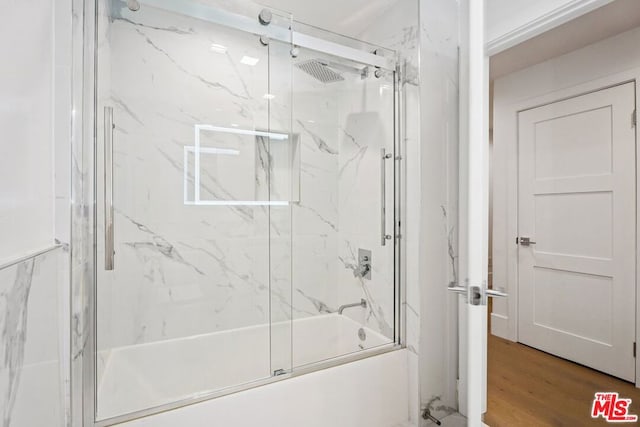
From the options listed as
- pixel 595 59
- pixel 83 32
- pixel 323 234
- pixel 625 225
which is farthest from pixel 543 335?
pixel 83 32

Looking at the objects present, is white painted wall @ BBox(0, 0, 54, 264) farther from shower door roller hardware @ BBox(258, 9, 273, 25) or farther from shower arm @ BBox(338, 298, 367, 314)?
shower arm @ BBox(338, 298, 367, 314)

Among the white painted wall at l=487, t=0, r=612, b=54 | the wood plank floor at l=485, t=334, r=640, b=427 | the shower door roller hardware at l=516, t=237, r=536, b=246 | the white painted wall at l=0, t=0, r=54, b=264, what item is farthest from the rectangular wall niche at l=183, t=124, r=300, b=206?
the wood plank floor at l=485, t=334, r=640, b=427

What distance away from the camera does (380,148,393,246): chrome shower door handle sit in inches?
82.9

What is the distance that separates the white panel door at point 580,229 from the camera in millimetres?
1250

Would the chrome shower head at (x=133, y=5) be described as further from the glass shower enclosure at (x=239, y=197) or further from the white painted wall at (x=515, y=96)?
the white painted wall at (x=515, y=96)

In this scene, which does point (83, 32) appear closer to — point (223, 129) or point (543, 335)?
point (223, 129)

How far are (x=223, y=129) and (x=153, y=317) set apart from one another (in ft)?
4.23

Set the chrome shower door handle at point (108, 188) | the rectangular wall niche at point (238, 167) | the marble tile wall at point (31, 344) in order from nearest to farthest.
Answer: the marble tile wall at point (31, 344) → the chrome shower door handle at point (108, 188) → the rectangular wall niche at point (238, 167)

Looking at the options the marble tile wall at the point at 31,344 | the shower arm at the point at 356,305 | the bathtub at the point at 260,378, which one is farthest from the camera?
the shower arm at the point at 356,305

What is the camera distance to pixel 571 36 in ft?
4.42

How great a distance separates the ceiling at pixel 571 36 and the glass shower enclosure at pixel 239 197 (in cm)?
80

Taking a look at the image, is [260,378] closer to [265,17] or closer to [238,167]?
[238,167]

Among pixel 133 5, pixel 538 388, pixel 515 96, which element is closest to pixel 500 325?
pixel 538 388

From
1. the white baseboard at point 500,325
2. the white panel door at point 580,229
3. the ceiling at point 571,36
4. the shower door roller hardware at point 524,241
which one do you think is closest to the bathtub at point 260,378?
the white baseboard at point 500,325
